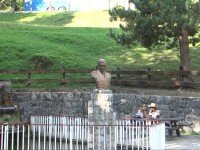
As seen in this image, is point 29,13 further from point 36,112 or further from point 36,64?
point 36,112

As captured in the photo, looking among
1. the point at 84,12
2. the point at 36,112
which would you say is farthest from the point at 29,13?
the point at 36,112

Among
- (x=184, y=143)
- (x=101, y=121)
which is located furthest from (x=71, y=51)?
(x=101, y=121)

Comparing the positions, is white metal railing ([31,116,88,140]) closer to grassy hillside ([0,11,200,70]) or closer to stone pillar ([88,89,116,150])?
stone pillar ([88,89,116,150])

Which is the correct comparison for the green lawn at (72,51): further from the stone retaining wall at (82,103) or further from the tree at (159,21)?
the stone retaining wall at (82,103)

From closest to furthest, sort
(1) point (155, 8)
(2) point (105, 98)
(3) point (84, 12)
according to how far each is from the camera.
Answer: (2) point (105, 98) < (1) point (155, 8) < (3) point (84, 12)

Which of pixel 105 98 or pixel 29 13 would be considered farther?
pixel 29 13

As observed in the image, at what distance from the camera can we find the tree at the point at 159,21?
17453mm

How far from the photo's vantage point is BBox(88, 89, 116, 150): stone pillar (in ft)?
39.9

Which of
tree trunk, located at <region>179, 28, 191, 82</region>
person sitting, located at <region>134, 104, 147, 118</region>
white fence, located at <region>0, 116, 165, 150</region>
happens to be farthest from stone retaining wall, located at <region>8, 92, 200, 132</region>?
white fence, located at <region>0, 116, 165, 150</region>

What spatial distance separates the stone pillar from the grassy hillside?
11254mm

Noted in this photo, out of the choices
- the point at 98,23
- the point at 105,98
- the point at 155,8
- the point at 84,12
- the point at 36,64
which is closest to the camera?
the point at 105,98

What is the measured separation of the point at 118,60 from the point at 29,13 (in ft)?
76.9

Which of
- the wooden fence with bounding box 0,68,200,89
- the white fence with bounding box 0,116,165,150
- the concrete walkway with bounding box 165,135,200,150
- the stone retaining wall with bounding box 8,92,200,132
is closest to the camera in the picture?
the white fence with bounding box 0,116,165,150

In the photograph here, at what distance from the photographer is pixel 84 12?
44.1 metres
